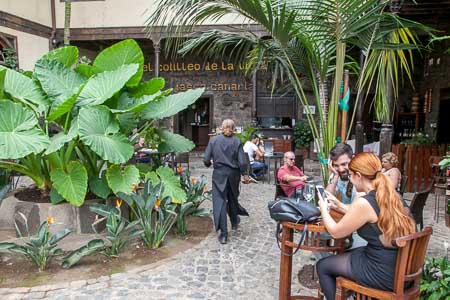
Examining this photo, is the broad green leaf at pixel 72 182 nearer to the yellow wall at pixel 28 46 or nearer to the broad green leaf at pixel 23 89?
the broad green leaf at pixel 23 89

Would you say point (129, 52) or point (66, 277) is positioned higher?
point (129, 52)

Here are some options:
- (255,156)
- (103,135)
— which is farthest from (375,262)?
(255,156)

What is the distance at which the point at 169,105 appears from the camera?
4.64 metres

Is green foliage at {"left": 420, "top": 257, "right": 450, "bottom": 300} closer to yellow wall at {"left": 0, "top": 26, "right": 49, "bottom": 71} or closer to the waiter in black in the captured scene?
the waiter in black

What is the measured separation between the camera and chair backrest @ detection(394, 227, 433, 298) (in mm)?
1786

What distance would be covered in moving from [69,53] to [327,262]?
3.82 meters

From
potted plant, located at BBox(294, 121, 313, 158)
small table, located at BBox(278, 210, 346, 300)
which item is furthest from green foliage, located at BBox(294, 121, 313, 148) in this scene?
small table, located at BBox(278, 210, 346, 300)

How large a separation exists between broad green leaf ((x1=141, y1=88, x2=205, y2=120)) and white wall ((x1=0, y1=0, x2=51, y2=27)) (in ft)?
22.0

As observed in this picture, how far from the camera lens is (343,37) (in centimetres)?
282

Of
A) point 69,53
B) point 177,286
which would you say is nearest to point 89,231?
point 177,286

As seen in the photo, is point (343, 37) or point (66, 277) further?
point (66, 277)

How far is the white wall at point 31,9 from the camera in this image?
9.09 metres

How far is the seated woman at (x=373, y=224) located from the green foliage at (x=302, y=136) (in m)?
9.06

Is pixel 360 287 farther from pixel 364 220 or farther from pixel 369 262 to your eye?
pixel 364 220
